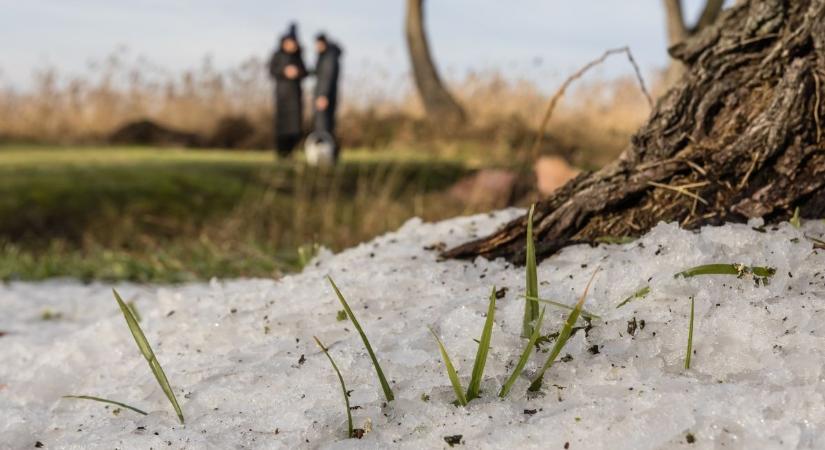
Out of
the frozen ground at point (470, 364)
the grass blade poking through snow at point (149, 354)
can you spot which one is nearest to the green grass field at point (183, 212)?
the frozen ground at point (470, 364)

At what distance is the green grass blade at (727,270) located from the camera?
1485 mm

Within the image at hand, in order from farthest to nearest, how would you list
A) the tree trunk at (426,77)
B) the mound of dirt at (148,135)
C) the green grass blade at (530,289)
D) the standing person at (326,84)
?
the mound of dirt at (148,135) → the tree trunk at (426,77) → the standing person at (326,84) → the green grass blade at (530,289)

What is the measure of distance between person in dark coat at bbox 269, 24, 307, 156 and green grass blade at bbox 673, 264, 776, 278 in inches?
421

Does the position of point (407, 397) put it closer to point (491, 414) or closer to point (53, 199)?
point (491, 414)

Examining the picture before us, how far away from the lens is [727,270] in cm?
149

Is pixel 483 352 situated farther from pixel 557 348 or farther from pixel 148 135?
pixel 148 135

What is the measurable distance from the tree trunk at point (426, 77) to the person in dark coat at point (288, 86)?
278 centimetres

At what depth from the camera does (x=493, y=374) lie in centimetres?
143

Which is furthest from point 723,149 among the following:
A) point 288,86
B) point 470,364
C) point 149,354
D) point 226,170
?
point 288,86

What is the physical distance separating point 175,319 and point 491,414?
3.48ft

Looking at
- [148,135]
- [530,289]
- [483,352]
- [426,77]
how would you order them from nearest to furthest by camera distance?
1. [483,352]
2. [530,289]
3. [426,77]
4. [148,135]

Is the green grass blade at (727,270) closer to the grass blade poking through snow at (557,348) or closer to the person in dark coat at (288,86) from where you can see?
the grass blade poking through snow at (557,348)

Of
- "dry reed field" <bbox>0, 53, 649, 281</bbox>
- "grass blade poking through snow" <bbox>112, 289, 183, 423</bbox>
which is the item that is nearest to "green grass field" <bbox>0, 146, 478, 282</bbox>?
"dry reed field" <bbox>0, 53, 649, 281</bbox>

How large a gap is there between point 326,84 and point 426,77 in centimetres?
342
